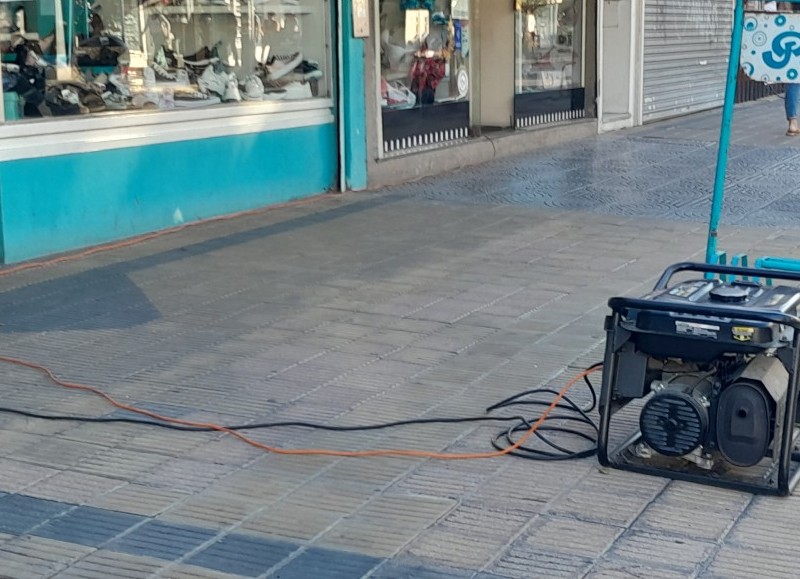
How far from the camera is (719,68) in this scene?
69.0ft

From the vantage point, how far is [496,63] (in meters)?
15.3

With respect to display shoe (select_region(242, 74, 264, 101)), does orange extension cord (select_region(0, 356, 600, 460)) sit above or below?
below

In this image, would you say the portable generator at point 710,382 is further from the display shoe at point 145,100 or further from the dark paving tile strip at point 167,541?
the display shoe at point 145,100

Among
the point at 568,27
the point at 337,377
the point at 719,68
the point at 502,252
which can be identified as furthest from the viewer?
the point at 719,68

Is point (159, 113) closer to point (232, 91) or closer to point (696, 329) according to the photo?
point (232, 91)

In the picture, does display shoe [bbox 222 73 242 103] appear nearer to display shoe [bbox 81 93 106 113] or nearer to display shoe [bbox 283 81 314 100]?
display shoe [bbox 283 81 314 100]

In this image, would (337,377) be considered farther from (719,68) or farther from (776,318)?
(719,68)

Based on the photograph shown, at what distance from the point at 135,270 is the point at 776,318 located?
5078 millimetres

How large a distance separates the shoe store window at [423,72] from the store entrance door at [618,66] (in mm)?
3581

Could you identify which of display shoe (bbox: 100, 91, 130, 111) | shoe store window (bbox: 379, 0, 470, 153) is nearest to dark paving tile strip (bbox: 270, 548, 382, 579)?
display shoe (bbox: 100, 91, 130, 111)

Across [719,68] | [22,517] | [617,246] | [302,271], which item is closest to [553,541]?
[22,517]

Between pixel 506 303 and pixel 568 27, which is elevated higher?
pixel 568 27

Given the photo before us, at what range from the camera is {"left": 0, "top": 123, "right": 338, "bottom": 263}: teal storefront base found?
8.31 meters

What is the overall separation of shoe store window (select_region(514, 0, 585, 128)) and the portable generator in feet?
36.2
